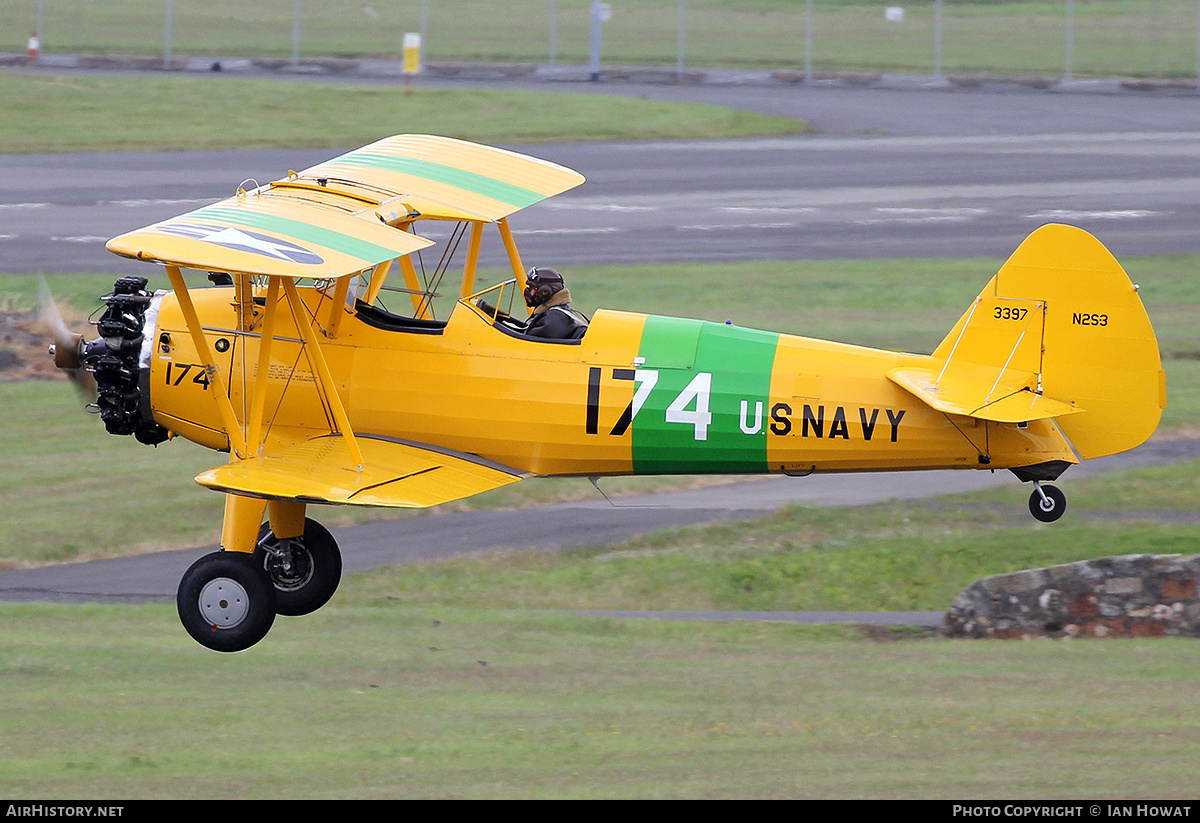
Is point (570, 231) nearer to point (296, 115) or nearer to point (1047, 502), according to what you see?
point (296, 115)

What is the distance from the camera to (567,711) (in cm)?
1548

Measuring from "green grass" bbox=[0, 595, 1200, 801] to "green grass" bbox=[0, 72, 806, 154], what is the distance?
74.5 ft

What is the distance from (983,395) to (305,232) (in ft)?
18.1

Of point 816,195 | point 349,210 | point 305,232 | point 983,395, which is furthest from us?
point 816,195

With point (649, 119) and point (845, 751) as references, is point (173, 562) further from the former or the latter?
point (649, 119)

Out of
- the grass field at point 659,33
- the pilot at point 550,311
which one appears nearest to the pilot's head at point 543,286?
the pilot at point 550,311

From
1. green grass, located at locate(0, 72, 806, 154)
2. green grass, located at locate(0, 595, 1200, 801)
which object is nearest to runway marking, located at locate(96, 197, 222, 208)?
green grass, located at locate(0, 72, 806, 154)

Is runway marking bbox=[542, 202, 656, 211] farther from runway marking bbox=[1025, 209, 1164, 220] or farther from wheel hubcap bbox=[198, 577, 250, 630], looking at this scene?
wheel hubcap bbox=[198, 577, 250, 630]

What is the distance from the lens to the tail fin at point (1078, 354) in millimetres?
12797

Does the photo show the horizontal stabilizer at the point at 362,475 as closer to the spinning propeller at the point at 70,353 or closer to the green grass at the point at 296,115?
the spinning propeller at the point at 70,353

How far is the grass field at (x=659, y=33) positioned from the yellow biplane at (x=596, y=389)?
131 ft

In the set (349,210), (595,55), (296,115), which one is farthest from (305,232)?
(595,55)

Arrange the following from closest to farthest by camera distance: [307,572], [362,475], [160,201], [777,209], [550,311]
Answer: [362,475] < [550,311] < [307,572] < [160,201] < [777,209]

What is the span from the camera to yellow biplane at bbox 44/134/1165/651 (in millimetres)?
12836
